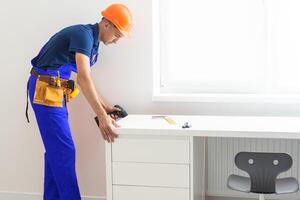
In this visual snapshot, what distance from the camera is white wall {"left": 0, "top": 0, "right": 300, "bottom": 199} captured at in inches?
117

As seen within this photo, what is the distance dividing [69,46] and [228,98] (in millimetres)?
1066

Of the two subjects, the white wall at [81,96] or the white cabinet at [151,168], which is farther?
the white wall at [81,96]

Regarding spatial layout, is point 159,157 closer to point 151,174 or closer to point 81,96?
point 151,174

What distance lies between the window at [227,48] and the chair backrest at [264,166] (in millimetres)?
774

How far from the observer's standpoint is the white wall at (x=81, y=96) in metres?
2.98

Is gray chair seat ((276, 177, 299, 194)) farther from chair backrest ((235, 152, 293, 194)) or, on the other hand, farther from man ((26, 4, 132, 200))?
man ((26, 4, 132, 200))

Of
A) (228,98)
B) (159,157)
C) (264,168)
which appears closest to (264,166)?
(264,168)

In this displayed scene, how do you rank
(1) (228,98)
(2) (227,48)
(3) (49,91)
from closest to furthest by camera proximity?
(3) (49,91) → (1) (228,98) → (2) (227,48)

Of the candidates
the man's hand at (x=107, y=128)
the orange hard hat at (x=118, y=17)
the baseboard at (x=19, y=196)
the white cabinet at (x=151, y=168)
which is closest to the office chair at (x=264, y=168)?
the white cabinet at (x=151, y=168)

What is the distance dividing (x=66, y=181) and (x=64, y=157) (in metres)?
0.15

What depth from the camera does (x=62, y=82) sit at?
105 inches

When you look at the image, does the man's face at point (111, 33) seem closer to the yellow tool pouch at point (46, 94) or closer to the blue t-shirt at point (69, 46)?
the blue t-shirt at point (69, 46)

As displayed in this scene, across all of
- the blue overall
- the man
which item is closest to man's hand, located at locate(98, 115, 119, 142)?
the man

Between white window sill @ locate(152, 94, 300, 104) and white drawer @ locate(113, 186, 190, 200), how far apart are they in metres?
0.69
